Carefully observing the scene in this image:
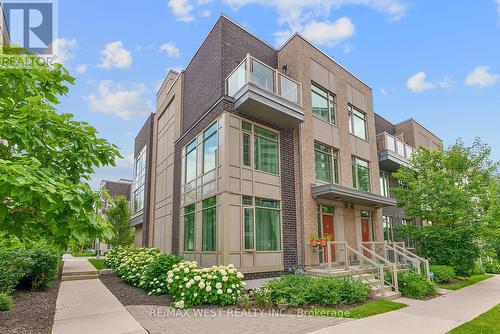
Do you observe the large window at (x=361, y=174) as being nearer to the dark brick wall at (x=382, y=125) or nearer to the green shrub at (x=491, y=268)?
the dark brick wall at (x=382, y=125)

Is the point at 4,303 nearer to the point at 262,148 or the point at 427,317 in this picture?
the point at 262,148

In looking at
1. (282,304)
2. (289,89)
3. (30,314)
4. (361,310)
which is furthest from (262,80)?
(30,314)

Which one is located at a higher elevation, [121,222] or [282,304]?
[121,222]

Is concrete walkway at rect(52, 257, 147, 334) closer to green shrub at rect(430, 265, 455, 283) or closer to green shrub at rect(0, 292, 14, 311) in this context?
green shrub at rect(0, 292, 14, 311)

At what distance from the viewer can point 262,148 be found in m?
12.9

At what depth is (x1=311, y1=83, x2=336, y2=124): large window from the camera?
15.0m

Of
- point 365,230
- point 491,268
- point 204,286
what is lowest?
point 491,268

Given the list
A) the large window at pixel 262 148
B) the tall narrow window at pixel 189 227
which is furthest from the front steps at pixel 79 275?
the large window at pixel 262 148

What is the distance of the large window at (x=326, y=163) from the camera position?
47.8ft

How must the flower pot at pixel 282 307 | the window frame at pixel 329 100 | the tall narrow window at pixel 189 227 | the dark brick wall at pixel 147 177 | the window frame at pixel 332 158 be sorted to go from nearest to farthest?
1. the flower pot at pixel 282 307
2. the tall narrow window at pixel 189 227
3. the window frame at pixel 332 158
4. the window frame at pixel 329 100
5. the dark brick wall at pixel 147 177

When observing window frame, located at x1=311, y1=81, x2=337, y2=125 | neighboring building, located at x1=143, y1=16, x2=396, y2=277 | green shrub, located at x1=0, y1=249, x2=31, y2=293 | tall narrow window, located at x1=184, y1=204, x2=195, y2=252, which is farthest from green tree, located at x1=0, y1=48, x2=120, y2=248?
window frame, located at x1=311, y1=81, x2=337, y2=125

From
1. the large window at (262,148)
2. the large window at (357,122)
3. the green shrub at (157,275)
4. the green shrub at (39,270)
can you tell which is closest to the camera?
the green shrub at (157,275)

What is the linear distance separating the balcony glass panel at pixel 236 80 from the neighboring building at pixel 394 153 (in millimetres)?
11193

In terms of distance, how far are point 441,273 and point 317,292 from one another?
869cm
